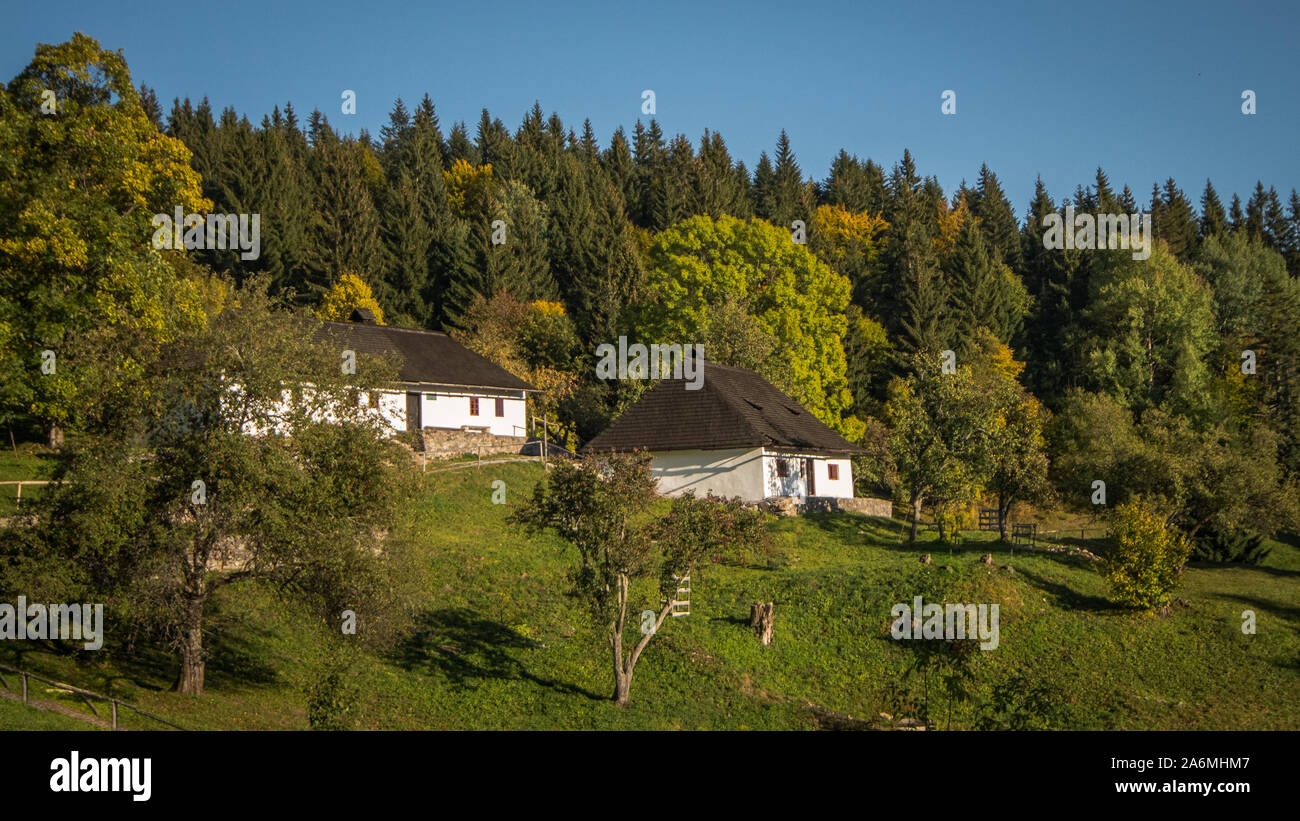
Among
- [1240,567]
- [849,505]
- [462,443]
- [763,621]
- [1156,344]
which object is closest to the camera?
[763,621]

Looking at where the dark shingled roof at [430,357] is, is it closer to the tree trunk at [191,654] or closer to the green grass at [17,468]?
the green grass at [17,468]

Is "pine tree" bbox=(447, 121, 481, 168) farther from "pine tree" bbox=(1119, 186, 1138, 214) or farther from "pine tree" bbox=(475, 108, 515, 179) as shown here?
"pine tree" bbox=(1119, 186, 1138, 214)

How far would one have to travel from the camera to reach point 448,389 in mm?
48531

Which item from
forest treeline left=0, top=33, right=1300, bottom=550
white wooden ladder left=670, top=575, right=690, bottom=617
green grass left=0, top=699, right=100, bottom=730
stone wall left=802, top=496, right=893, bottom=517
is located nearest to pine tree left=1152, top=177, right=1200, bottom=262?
forest treeline left=0, top=33, right=1300, bottom=550

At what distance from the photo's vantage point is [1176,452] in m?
36.5

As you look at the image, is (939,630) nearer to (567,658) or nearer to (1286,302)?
(567,658)

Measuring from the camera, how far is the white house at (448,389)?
1832 inches

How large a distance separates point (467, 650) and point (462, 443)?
811 inches

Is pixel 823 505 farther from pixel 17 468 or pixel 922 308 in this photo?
pixel 922 308

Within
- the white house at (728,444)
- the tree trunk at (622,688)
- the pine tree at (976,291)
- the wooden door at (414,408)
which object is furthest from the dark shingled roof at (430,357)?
the pine tree at (976,291)

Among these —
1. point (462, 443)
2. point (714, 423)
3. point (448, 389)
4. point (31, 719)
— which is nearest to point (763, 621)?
point (31, 719)
